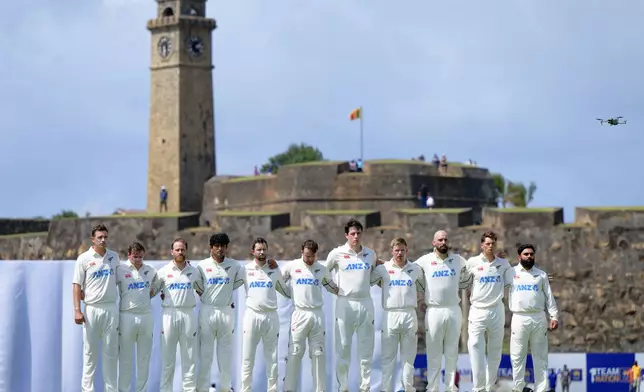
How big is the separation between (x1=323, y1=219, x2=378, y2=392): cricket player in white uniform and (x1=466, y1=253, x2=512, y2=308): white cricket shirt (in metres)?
1.30

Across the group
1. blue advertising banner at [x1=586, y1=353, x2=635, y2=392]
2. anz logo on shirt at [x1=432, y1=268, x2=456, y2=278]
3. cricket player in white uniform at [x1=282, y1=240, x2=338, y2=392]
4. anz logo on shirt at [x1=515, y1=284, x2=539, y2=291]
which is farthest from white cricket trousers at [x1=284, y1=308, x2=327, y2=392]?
blue advertising banner at [x1=586, y1=353, x2=635, y2=392]

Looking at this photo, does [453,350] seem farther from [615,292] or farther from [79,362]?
[615,292]

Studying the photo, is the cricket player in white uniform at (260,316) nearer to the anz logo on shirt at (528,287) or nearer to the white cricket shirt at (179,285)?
the white cricket shirt at (179,285)

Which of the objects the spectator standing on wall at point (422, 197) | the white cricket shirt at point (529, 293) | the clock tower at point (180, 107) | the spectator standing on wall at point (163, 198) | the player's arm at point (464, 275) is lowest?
the white cricket shirt at point (529, 293)

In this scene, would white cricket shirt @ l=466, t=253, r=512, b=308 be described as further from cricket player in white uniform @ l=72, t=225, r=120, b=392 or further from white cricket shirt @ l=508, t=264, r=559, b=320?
cricket player in white uniform @ l=72, t=225, r=120, b=392

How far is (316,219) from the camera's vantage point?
40.7 m

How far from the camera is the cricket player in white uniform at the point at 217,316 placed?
20000mm

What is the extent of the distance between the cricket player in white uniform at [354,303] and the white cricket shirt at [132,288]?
2.29 metres

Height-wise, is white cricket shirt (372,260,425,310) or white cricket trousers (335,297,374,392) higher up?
white cricket shirt (372,260,425,310)

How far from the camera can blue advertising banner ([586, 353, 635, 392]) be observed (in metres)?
26.2

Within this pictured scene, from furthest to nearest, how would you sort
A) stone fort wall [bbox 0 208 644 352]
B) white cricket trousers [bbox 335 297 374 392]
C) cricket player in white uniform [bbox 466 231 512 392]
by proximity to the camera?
stone fort wall [bbox 0 208 644 352]
white cricket trousers [bbox 335 297 374 392]
cricket player in white uniform [bbox 466 231 512 392]

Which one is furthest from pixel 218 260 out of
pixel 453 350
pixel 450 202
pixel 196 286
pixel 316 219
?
pixel 450 202

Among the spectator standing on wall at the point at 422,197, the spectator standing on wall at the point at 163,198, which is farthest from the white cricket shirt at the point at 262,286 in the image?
the spectator standing on wall at the point at 163,198

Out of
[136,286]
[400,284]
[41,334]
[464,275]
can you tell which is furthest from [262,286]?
[41,334]
